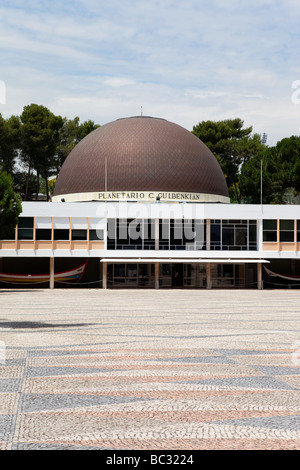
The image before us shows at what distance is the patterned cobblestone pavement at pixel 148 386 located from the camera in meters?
6.39

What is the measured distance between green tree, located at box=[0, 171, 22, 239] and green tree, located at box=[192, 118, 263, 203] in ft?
124

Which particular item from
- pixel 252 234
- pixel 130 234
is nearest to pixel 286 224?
pixel 252 234

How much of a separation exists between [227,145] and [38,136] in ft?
67.7

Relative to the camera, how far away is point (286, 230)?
46750 millimetres

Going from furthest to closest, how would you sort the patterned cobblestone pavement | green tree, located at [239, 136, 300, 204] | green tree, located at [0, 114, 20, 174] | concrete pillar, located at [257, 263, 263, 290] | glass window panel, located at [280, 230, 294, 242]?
1. green tree, located at [0, 114, 20, 174]
2. green tree, located at [239, 136, 300, 204]
3. glass window panel, located at [280, 230, 294, 242]
4. concrete pillar, located at [257, 263, 263, 290]
5. the patterned cobblestone pavement

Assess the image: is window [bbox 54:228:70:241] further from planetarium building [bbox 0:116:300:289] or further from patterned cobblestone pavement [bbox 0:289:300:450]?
patterned cobblestone pavement [bbox 0:289:300:450]

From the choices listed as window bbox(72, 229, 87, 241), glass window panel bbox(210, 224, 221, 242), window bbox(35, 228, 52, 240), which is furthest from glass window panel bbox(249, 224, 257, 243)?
window bbox(35, 228, 52, 240)

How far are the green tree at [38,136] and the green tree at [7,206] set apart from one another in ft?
93.3

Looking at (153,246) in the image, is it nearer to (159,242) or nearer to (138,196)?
(159,242)

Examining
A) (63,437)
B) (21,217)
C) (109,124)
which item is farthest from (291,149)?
(63,437)

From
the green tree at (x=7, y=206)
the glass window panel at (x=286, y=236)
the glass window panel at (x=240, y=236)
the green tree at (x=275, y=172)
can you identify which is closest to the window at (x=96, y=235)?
the green tree at (x=7, y=206)

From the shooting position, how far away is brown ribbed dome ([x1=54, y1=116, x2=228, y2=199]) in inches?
2095

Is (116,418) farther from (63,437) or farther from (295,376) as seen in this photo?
(295,376)

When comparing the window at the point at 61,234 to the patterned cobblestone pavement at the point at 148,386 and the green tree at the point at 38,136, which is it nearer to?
the green tree at the point at 38,136
